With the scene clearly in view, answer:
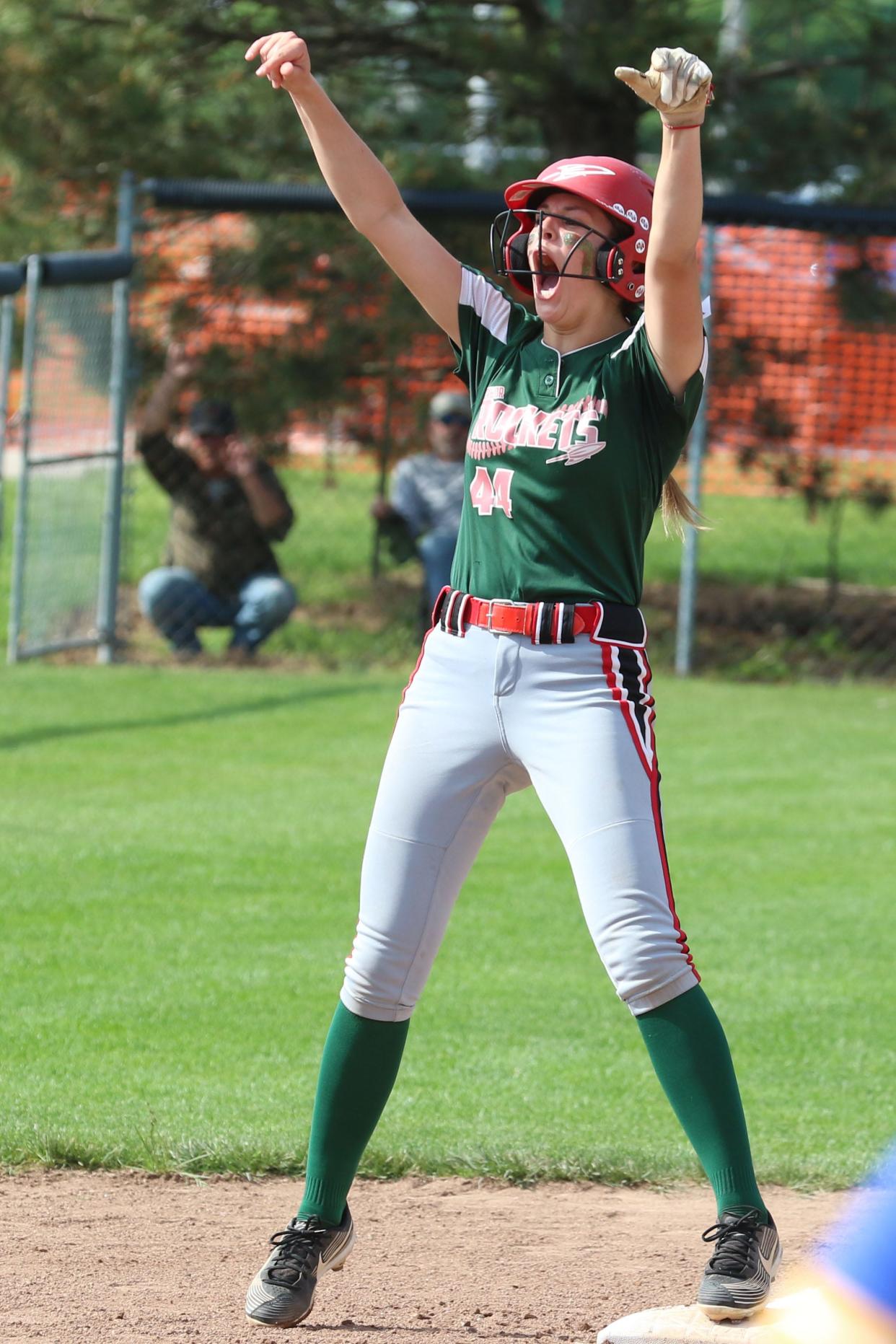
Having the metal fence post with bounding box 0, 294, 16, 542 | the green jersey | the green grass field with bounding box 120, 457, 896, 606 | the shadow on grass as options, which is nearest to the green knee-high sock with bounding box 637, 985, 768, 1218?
the green jersey

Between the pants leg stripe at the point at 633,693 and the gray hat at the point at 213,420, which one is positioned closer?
the pants leg stripe at the point at 633,693

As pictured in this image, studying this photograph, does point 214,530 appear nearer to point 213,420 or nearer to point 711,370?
point 213,420

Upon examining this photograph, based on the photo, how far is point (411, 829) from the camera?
10.9ft

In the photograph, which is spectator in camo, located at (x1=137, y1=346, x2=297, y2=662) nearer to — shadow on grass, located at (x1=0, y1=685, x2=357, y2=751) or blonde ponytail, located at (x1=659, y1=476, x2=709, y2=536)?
shadow on grass, located at (x1=0, y1=685, x2=357, y2=751)

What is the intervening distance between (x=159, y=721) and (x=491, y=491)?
6248mm

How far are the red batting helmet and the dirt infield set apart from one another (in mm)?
1956

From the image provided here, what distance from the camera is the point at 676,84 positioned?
2984mm

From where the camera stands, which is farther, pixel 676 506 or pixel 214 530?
pixel 214 530

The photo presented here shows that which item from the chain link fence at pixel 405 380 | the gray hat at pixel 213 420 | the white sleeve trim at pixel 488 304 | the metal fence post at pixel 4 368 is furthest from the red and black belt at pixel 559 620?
the chain link fence at pixel 405 380

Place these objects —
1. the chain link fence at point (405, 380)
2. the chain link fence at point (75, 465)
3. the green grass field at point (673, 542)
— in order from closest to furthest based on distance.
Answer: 1. the chain link fence at point (75, 465)
2. the chain link fence at point (405, 380)
3. the green grass field at point (673, 542)

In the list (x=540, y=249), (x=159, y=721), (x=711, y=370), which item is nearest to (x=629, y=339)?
(x=540, y=249)

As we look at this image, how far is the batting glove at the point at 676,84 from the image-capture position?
9.76 feet

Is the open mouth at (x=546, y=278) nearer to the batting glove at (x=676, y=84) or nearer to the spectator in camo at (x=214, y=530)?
the batting glove at (x=676, y=84)

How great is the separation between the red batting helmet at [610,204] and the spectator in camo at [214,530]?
7.39 metres
